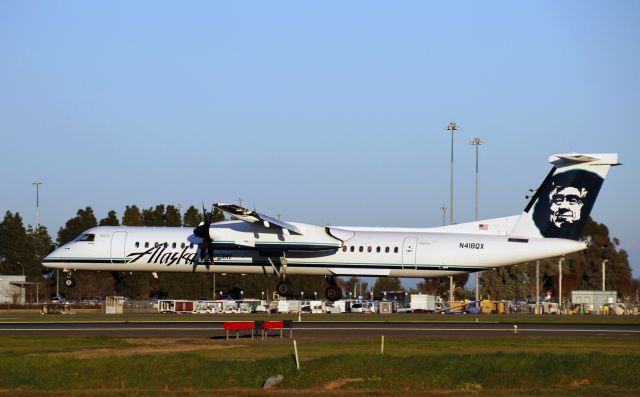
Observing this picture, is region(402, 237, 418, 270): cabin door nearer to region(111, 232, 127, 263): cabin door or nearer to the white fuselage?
the white fuselage

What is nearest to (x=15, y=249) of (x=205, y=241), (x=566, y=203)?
(x=205, y=241)

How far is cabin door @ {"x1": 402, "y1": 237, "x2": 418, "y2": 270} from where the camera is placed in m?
54.9

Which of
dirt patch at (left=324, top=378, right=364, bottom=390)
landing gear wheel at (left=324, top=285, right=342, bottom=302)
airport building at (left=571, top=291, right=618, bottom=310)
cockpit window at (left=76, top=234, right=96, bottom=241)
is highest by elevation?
cockpit window at (left=76, top=234, right=96, bottom=241)

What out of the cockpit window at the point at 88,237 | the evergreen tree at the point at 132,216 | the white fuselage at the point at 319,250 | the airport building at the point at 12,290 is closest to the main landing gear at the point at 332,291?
the white fuselage at the point at 319,250

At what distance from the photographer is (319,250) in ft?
184

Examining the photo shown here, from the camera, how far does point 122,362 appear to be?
31078mm

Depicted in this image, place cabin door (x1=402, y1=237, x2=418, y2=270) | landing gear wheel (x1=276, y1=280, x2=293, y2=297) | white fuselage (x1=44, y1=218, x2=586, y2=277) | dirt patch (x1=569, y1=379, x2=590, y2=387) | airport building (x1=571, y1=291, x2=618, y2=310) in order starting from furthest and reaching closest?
airport building (x1=571, y1=291, x2=618, y2=310), landing gear wheel (x1=276, y1=280, x2=293, y2=297), cabin door (x1=402, y1=237, x2=418, y2=270), white fuselage (x1=44, y1=218, x2=586, y2=277), dirt patch (x1=569, y1=379, x2=590, y2=387)

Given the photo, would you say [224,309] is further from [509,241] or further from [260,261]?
[509,241]

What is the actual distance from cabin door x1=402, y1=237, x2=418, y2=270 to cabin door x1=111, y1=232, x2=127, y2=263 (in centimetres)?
1625

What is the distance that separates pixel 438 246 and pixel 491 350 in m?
19.5

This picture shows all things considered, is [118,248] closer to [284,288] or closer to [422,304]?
[284,288]

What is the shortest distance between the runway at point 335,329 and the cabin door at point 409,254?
4.45 m

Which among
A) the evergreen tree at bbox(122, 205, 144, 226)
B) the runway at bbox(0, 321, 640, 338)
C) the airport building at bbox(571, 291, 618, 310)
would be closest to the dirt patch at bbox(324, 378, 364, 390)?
the runway at bbox(0, 321, 640, 338)

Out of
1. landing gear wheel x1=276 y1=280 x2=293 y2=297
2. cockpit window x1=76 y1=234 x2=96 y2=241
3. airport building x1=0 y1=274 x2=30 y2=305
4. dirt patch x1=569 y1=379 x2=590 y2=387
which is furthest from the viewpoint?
airport building x1=0 y1=274 x2=30 y2=305
